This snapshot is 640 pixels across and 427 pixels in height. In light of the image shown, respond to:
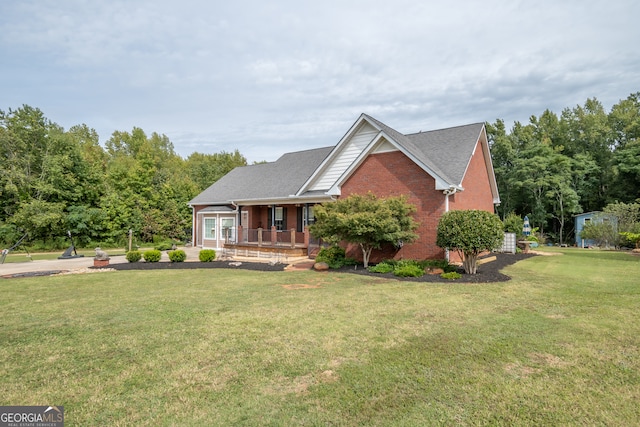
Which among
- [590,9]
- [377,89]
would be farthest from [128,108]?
[590,9]

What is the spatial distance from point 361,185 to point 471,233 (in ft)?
20.2

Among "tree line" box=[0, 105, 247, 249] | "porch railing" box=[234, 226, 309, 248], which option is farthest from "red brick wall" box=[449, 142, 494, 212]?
"tree line" box=[0, 105, 247, 249]

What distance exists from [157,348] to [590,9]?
1647cm

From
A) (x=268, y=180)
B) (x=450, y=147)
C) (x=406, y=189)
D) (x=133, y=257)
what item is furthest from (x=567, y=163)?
(x=133, y=257)

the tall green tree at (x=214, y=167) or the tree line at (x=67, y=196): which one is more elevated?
the tall green tree at (x=214, y=167)

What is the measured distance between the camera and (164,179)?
143ft

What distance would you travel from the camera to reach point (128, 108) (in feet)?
88.5

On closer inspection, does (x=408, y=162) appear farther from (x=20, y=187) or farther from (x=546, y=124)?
(x=546, y=124)

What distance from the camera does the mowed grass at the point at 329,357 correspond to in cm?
352

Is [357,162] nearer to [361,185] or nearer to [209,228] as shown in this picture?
[361,185]

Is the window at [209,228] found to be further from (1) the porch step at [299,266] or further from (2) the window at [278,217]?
(1) the porch step at [299,266]

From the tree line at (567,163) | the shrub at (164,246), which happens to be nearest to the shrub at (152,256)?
the shrub at (164,246)

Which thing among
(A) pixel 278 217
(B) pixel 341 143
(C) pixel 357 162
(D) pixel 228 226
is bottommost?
(D) pixel 228 226

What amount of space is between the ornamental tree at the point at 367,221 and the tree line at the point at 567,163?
88.7ft
